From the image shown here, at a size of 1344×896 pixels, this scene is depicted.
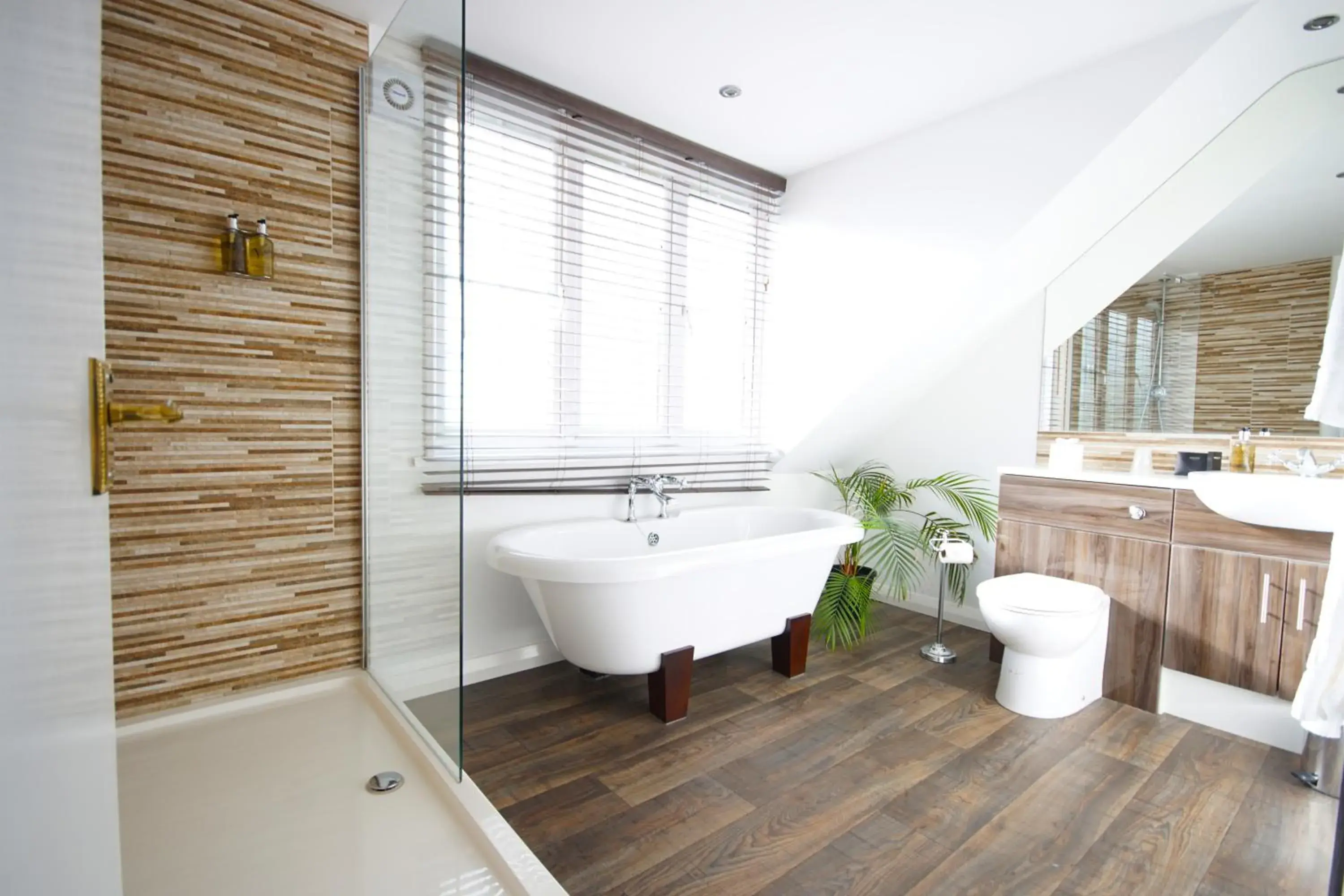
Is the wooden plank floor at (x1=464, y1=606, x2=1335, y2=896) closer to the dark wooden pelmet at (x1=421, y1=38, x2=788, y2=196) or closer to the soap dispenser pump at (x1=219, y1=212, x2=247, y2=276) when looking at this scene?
the soap dispenser pump at (x1=219, y1=212, x2=247, y2=276)

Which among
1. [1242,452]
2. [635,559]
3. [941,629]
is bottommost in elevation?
[941,629]

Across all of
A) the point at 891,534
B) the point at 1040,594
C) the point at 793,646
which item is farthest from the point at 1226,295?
the point at 793,646

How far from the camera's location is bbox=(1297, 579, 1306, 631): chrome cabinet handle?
216cm

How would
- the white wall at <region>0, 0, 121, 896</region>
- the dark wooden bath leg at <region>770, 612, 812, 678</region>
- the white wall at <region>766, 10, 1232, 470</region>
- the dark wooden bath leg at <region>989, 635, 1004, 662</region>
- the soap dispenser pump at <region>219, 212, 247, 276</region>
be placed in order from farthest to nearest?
1. the dark wooden bath leg at <region>989, 635, 1004, 662</region>
2. the dark wooden bath leg at <region>770, 612, 812, 678</region>
3. the white wall at <region>766, 10, 1232, 470</region>
4. the soap dispenser pump at <region>219, 212, 247, 276</region>
5. the white wall at <region>0, 0, 121, 896</region>

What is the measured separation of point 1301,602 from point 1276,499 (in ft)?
1.25

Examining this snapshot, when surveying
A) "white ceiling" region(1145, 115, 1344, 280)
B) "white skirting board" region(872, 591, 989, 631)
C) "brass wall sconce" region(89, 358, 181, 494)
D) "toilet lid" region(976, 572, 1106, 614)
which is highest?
"white ceiling" region(1145, 115, 1344, 280)

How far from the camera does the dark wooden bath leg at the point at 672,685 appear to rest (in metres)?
2.32

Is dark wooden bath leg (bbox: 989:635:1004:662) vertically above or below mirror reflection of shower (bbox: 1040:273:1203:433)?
below

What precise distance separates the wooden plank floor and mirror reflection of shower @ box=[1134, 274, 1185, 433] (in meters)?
1.22

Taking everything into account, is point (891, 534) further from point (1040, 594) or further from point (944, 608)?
point (1040, 594)

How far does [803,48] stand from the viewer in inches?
94.1

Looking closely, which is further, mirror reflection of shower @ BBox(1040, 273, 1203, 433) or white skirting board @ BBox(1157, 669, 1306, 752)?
mirror reflection of shower @ BBox(1040, 273, 1203, 433)

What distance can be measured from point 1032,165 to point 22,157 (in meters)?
2.96

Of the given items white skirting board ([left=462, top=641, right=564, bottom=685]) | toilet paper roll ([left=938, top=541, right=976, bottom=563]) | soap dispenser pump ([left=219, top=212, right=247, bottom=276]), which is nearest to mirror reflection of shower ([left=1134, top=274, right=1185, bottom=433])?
toilet paper roll ([left=938, top=541, right=976, bottom=563])
